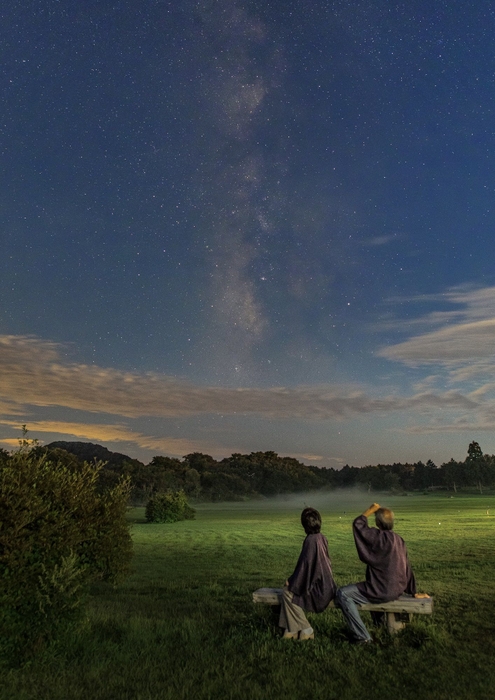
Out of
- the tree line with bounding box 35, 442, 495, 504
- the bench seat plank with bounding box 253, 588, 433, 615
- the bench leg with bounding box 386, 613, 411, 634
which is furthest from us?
the tree line with bounding box 35, 442, 495, 504

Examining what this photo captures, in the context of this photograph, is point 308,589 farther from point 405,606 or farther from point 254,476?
point 254,476

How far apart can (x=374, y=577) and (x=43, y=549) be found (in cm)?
531

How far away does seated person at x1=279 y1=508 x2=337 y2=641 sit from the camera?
909 cm

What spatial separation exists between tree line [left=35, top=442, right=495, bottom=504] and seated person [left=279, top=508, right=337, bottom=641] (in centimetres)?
8730

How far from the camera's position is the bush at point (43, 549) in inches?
315

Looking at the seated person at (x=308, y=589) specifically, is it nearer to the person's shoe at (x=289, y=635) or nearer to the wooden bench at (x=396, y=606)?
the person's shoe at (x=289, y=635)

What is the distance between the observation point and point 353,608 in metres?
8.93

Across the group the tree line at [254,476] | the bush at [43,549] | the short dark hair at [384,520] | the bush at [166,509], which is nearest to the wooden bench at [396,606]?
the short dark hair at [384,520]

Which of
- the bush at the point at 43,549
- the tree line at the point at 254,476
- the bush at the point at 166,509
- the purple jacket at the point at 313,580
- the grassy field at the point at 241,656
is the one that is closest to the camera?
the grassy field at the point at 241,656

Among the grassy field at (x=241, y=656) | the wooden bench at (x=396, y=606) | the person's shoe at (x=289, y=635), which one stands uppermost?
the wooden bench at (x=396, y=606)

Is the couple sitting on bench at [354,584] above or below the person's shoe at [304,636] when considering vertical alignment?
above

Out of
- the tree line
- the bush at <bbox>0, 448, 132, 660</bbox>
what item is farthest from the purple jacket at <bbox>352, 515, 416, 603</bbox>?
the tree line

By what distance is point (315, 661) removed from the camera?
8266 mm

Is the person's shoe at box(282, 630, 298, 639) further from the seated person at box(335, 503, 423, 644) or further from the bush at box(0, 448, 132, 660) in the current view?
the bush at box(0, 448, 132, 660)
